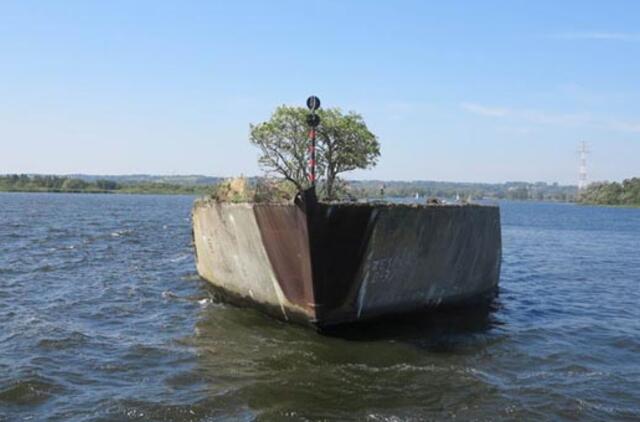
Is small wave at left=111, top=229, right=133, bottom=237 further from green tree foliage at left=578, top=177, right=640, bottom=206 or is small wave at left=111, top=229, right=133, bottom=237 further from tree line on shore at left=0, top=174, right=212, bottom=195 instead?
green tree foliage at left=578, top=177, right=640, bottom=206

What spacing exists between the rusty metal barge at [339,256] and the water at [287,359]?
564 millimetres

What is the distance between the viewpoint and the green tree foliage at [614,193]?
170 m

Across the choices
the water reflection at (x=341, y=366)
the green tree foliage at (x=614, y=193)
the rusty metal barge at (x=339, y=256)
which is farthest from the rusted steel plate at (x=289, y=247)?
the green tree foliage at (x=614, y=193)

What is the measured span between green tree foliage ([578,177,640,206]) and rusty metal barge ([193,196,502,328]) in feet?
548

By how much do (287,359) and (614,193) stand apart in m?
183

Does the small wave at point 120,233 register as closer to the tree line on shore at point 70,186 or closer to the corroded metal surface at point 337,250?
the corroded metal surface at point 337,250

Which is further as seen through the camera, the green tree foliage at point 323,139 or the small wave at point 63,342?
the green tree foliage at point 323,139

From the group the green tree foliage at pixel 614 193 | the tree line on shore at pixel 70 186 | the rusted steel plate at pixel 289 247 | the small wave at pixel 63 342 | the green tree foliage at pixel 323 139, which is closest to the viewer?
the small wave at pixel 63 342

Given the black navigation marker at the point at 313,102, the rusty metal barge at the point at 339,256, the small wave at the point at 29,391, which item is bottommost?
the small wave at the point at 29,391

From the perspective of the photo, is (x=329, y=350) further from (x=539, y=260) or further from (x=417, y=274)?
(x=539, y=260)

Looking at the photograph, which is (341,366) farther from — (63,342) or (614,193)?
(614,193)

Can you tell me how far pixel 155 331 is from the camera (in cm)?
1466

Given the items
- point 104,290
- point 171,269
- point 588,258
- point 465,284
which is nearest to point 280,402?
point 465,284

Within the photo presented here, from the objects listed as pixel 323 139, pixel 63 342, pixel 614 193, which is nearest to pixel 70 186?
pixel 614 193
